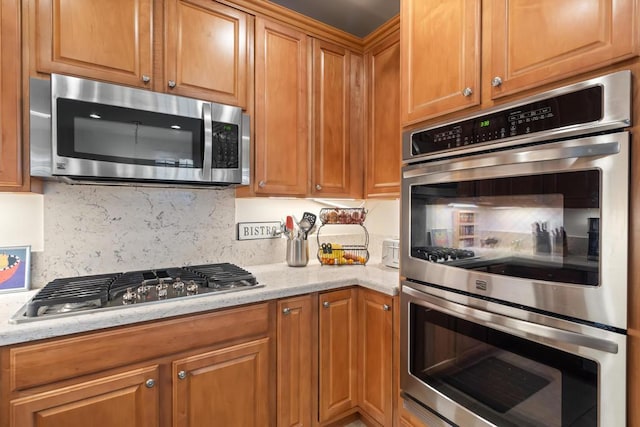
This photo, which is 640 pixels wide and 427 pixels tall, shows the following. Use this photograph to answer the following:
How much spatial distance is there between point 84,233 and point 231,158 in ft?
2.69

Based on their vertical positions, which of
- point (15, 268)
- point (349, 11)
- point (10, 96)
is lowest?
point (15, 268)

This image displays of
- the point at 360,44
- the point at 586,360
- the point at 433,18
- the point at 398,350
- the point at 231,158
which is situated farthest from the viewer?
the point at 360,44

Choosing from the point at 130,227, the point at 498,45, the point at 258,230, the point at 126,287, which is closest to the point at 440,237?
the point at 498,45

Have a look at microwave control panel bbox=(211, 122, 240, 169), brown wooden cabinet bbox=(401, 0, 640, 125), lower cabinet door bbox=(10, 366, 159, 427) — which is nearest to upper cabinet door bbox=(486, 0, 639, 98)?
brown wooden cabinet bbox=(401, 0, 640, 125)

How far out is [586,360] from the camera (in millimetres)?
872

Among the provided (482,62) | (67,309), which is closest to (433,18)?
(482,62)

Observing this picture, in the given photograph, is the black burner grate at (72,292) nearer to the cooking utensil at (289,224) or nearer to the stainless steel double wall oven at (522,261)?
the cooking utensil at (289,224)

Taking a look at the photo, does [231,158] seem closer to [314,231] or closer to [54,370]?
[314,231]

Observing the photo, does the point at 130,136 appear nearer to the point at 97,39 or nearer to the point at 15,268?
the point at 97,39

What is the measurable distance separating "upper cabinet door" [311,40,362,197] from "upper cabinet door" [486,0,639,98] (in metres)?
1.06

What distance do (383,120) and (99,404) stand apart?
76.0 inches

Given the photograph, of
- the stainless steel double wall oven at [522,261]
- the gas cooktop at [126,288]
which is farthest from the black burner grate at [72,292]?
the stainless steel double wall oven at [522,261]

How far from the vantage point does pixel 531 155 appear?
3.18 feet

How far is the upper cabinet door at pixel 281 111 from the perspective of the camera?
1.79 meters
